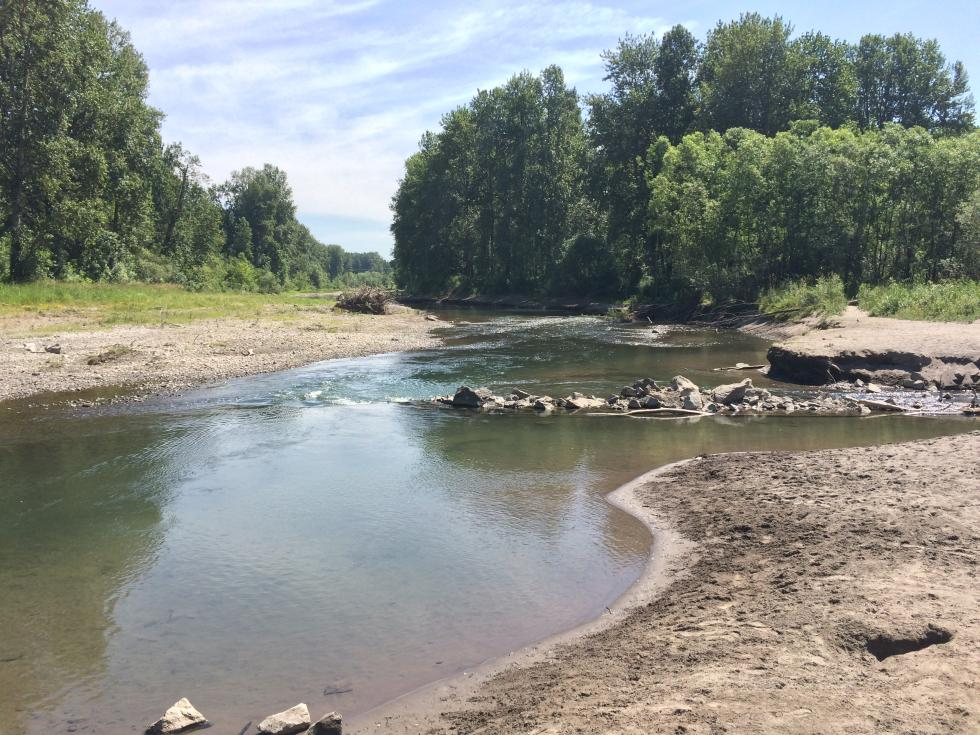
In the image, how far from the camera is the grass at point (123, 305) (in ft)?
115

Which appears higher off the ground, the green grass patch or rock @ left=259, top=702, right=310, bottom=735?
the green grass patch

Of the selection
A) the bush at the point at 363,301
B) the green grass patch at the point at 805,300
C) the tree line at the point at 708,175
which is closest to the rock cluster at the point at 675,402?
the green grass patch at the point at 805,300

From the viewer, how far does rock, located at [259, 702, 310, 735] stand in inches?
210

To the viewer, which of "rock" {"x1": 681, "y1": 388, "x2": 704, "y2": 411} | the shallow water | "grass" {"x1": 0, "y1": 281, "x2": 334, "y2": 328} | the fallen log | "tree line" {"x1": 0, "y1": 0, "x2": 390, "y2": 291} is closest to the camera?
the shallow water

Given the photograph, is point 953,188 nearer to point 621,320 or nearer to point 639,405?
point 621,320

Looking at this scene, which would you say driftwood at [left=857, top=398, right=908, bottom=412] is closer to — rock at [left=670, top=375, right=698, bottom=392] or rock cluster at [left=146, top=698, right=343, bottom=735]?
rock at [left=670, top=375, right=698, bottom=392]

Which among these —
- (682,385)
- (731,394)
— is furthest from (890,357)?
(682,385)

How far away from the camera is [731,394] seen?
1903 cm

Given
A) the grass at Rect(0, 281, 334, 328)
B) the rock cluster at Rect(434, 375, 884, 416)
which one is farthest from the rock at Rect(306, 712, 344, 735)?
the grass at Rect(0, 281, 334, 328)

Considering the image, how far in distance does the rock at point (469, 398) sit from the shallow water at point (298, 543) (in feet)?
3.44

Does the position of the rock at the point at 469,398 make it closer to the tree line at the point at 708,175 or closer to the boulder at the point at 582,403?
the boulder at the point at 582,403

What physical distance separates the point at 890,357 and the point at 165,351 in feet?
83.3

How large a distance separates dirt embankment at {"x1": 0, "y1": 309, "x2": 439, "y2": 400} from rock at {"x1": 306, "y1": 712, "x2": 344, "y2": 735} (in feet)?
59.0

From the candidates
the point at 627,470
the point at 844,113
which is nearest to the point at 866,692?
the point at 627,470
